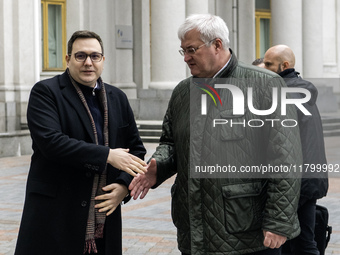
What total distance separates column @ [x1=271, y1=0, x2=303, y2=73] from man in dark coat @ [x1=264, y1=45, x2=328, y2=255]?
1983cm

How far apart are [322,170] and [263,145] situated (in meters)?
1.62

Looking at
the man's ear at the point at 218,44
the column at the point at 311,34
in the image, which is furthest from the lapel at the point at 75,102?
the column at the point at 311,34

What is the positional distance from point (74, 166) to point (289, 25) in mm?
21940

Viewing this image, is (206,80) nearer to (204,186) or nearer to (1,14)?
(204,186)

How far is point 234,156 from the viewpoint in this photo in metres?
3.86

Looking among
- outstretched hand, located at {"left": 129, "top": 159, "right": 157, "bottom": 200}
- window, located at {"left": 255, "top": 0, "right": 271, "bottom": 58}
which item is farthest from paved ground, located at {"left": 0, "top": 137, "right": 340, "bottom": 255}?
window, located at {"left": 255, "top": 0, "right": 271, "bottom": 58}

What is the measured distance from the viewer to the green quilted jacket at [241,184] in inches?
151

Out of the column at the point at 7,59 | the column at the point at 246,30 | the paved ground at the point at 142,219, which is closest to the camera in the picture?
the paved ground at the point at 142,219

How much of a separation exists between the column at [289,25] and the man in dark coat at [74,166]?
21.6m

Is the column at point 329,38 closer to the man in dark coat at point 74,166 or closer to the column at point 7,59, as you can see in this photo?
the column at point 7,59

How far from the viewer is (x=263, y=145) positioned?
393 cm

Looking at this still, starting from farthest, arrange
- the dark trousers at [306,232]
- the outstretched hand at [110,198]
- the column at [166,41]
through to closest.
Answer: the column at [166,41], the dark trousers at [306,232], the outstretched hand at [110,198]

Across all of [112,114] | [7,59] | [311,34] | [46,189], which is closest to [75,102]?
[112,114]

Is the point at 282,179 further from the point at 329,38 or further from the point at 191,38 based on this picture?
the point at 329,38
